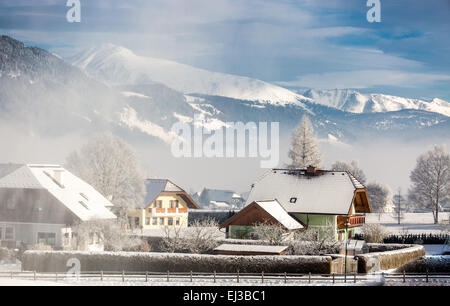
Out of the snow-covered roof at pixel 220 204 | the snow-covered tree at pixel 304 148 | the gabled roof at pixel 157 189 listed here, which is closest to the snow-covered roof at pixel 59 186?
the gabled roof at pixel 157 189

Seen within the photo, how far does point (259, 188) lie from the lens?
3928 centimetres

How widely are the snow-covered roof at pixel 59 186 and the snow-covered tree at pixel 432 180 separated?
33.5 meters

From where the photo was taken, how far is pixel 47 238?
3070 cm

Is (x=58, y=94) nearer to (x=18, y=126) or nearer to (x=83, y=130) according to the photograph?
(x=83, y=130)

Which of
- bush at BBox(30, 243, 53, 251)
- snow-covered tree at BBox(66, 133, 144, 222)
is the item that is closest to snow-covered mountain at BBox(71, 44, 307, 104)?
snow-covered tree at BBox(66, 133, 144, 222)

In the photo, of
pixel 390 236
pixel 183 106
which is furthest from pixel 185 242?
pixel 183 106

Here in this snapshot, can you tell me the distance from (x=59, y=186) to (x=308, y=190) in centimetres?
1416

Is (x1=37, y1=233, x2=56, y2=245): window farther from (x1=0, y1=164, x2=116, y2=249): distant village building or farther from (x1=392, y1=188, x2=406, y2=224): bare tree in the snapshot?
(x1=392, y1=188, x2=406, y2=224): bare tree

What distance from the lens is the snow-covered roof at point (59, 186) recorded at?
31.5 metres

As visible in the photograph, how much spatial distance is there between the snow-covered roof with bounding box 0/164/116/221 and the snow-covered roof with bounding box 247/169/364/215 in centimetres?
1001

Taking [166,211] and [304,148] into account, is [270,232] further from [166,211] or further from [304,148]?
[304,148]

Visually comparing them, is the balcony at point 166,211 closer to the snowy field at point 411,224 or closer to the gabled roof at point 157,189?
the gabled roof at point 157,189
